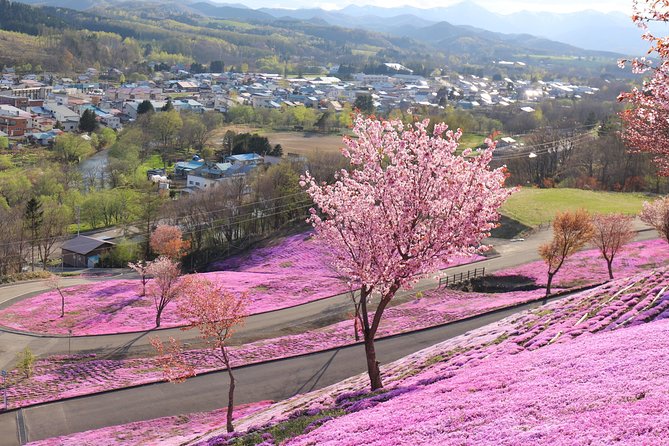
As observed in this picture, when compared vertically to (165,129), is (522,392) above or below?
above

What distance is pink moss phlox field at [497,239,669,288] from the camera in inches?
1307

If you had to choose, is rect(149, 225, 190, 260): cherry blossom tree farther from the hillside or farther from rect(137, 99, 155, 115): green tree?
rect(137, 99, 155, 115): green tree

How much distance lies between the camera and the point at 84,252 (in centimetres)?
4919

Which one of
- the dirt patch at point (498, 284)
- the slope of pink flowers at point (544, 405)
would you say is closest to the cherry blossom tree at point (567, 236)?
the dirt patch at point (498, 284)

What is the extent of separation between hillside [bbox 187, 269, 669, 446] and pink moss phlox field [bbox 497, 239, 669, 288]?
1185cm

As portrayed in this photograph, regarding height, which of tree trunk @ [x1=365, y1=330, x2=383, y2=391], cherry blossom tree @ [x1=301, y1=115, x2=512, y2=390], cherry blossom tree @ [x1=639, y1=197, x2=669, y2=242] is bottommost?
tree trunk @ [x1=365, y1=330, x2=383, y2=391]

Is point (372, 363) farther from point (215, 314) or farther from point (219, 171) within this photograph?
point (219, 171)

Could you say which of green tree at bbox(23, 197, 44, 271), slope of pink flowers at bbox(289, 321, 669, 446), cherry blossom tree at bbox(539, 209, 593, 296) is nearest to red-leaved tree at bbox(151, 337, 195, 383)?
slope of pink flowers at bbox(289, 321, 669, 446)

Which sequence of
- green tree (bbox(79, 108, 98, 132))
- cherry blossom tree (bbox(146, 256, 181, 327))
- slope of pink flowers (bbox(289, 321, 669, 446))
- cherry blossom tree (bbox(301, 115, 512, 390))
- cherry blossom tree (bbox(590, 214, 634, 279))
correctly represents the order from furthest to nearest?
1. green tree (bbox(79, 108, 98, 132))
2. cherry blossom tree (bbox(590, 214, 634, 279))
3. cherry blossom tree (bbox(146, 256, 181, 327))
4. cherry blossom tree (bbox(301, 115, 512, 390))
5. slope of pink flowers (bbox(289, 321, 669, 446))

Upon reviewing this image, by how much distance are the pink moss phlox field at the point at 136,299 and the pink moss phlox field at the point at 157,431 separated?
399 inches

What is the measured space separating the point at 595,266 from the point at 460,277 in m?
7.74

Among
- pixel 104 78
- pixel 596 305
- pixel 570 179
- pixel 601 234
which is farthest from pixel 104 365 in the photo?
pixel 104 78

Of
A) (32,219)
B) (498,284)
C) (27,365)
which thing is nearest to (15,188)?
(32,219)

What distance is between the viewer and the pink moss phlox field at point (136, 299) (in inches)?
1163
